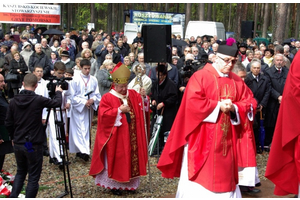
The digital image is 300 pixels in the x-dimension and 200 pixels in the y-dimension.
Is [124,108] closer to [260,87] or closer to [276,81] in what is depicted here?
[260,87]

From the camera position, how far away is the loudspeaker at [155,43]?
7.39 meters

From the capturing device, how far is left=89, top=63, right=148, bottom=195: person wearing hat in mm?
6531

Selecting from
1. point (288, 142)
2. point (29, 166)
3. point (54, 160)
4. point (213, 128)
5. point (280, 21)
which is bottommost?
point (54, 160)

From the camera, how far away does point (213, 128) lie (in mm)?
5156

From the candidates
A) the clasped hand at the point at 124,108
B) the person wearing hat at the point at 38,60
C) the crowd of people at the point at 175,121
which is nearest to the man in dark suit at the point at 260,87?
the crowd of people at the point at 175,121

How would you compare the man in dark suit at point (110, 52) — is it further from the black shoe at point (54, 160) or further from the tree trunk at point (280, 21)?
the tree trunk at point (280, 21)

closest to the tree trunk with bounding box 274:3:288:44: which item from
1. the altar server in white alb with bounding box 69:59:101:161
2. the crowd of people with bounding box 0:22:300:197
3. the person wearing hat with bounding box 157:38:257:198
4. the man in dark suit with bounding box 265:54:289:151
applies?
the crowd of people with bounding box 0:22:300:197

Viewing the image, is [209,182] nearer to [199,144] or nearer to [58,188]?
[199,144]

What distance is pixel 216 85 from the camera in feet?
17.1

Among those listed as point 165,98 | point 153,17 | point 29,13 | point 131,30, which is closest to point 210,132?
point 165,98

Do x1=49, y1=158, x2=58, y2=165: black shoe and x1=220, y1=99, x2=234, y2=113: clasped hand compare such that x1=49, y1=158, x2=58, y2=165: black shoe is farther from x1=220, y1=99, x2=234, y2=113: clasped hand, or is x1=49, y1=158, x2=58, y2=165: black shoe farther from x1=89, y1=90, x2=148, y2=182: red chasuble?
x1=220, y1=99, x2=234, y2=113: clasped hand

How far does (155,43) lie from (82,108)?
1.86 metres

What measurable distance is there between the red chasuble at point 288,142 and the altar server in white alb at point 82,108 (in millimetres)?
3923

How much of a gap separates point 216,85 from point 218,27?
67.2 ft
